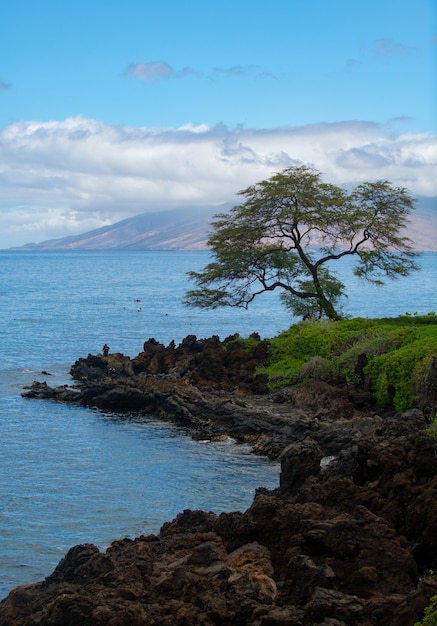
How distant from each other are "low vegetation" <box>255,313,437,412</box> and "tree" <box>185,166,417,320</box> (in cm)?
580

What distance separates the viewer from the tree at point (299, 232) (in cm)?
4641

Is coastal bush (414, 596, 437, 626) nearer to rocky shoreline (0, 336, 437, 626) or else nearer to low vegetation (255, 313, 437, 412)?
rocky shoreline (0, 336, 437, 626)

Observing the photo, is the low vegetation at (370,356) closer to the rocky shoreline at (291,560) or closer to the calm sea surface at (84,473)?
the calm sea surface at (84,473)

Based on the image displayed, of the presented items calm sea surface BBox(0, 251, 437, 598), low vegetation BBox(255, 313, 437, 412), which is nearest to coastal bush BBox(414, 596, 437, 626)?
calm sea surface BBox(0, 251, 437, 598)

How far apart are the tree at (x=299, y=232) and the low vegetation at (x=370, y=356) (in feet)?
19.0

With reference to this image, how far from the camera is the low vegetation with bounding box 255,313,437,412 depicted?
99.0 feet

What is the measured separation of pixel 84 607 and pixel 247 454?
15.5 meters

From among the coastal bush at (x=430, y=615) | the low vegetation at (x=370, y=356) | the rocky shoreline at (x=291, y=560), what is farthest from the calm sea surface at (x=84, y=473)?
the coastal bush at (x=430, y=615)

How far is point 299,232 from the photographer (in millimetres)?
47500

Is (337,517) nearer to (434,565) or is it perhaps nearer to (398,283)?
(434,565)

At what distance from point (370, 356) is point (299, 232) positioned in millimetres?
14701

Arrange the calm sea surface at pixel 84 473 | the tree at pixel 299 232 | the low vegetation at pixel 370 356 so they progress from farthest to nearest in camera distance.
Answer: the tree at pixel 299 232
the low vegetation at pixel 370 356
the calm sea surface at pixel 84 473

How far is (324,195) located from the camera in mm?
46969

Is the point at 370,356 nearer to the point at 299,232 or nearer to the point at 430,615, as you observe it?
the point at 299,232
